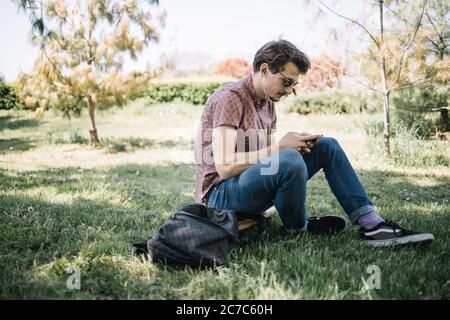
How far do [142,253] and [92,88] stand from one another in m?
6.12

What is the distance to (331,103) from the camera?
13102mm

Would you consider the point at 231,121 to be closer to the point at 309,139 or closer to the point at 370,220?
the point at 309,139

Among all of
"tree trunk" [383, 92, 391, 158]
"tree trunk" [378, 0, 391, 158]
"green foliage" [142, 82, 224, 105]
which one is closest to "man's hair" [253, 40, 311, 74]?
"tree trunk" [378, 0, 391, 158]

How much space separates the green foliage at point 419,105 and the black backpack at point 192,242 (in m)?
6.55

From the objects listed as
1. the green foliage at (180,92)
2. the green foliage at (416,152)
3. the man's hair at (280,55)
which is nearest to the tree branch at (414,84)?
the green foliage at (416,152)

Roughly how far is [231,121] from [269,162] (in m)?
0.35

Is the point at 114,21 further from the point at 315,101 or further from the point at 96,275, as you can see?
the point at 315,101

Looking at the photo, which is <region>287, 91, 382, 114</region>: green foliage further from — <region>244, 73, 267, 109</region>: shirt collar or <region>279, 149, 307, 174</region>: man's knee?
<region>279, 149, 307, 174</region>: man's knee

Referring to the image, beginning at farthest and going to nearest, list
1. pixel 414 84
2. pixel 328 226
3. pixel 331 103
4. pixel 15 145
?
1. pixel 331 103
2. pixel 15 145
3. pixel 414 84
4. pixel 328 226

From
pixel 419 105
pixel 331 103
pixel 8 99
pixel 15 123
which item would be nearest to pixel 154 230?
pixel 419 105

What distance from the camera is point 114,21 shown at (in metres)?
7.66

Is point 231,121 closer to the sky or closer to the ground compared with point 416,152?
closer to the sky

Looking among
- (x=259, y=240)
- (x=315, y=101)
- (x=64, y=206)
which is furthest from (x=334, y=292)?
(x=315, y=101)

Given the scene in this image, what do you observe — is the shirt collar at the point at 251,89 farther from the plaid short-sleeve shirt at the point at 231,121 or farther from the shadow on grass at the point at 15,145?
the shadow on grass at the point at 15,145
